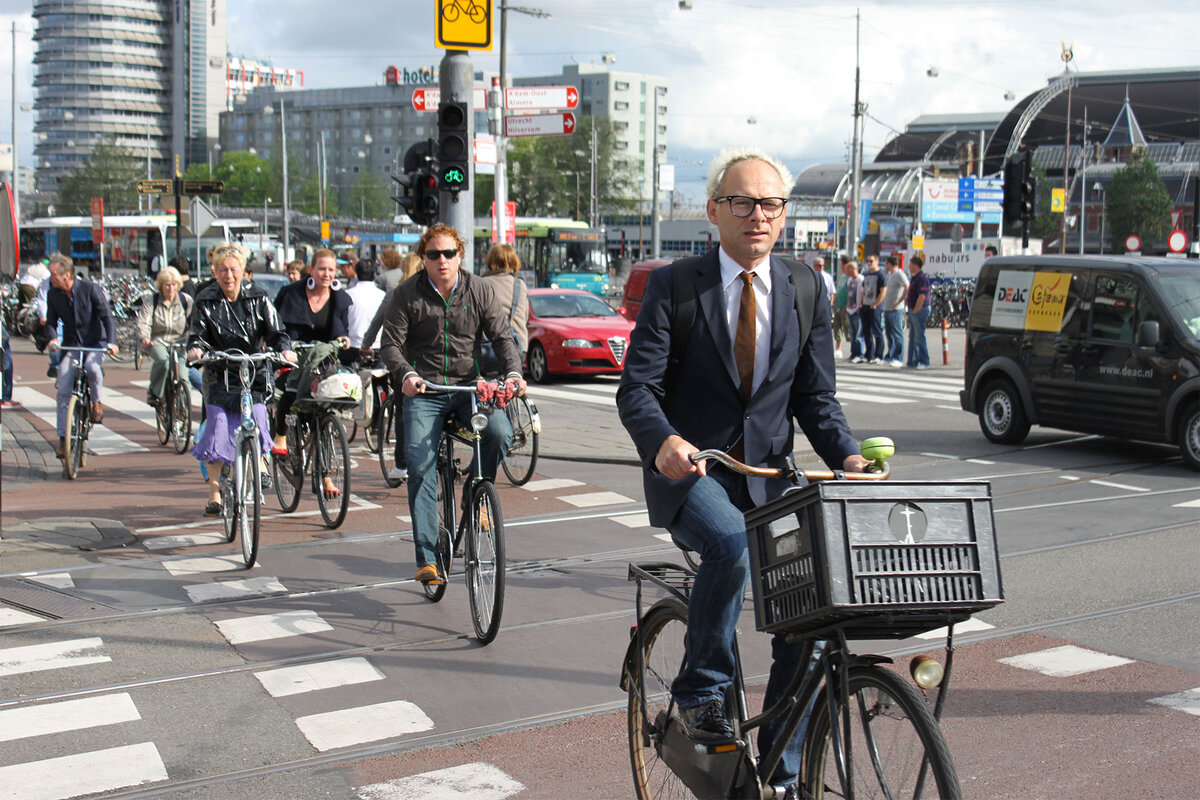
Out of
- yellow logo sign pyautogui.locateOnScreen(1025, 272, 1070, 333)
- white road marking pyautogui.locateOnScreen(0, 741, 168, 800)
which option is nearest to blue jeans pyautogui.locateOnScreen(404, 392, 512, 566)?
white road marking pyautogui.locateOnScreen(0, 741, 168, 800)

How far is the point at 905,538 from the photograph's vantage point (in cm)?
Result: 260

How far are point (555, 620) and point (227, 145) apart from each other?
586 feet

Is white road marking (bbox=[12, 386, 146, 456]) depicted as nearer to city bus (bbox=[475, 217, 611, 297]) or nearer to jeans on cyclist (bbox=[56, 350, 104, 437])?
jeans on cyclist (bbox=[56, 350, 104, 437])

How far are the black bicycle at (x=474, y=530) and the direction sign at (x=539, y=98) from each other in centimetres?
1013

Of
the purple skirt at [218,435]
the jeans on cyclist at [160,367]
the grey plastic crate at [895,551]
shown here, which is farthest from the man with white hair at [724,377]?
the jeans on cyclist at [160,367]

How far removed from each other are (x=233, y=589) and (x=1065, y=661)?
4.31 meters

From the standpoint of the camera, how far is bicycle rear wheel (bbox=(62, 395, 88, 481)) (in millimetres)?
11000

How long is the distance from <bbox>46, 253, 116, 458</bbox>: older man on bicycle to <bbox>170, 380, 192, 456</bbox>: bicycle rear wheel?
1130 mm

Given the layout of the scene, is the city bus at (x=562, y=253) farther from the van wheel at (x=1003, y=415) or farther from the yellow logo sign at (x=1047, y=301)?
the yellow logo sign at (x=1047, y=301)

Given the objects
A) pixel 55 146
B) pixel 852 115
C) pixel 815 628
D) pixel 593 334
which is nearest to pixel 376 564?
pixel 815 628

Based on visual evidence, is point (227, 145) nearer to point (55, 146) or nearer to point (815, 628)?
point (55, 146)

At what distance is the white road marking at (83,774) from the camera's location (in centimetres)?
421

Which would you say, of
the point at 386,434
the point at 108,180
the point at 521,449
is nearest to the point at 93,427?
the point at 386,434

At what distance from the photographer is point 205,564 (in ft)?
25.2
